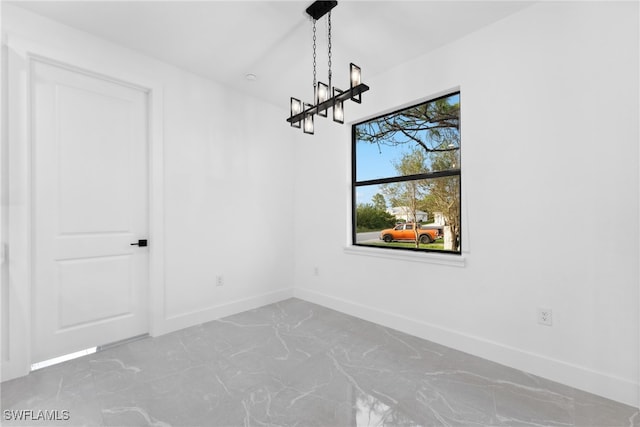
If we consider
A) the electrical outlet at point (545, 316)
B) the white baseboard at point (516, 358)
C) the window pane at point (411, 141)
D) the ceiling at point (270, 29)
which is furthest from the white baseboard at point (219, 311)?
the electrical outlet at point (545, 316)

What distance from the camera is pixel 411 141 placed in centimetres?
296

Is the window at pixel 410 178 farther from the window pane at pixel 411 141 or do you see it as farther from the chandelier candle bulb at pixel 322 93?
the chandelier candle bulb at pixel 322 93

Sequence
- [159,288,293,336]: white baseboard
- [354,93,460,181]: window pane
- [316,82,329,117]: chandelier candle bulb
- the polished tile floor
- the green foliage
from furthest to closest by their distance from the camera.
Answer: the green foliage < [159,288,293,336]: white baseboard < [354,93,460,181]: window pane < [316,82,329,117]: chandelier candle bulb < the polished tile floor

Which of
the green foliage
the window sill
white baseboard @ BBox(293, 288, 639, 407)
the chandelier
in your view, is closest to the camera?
white baseboard @ BBox(293, 288, 639, 407)

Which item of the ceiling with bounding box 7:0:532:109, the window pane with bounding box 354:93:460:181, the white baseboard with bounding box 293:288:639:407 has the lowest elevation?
the white baseboard with bounding box 293:288:639:407

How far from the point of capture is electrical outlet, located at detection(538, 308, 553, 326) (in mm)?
2012

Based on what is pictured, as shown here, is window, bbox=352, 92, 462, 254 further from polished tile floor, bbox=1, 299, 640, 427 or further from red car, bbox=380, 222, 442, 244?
polished tile floor, bbox=1, 299, 640, 427

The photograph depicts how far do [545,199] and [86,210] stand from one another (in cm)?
351

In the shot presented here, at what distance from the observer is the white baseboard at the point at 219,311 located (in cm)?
281

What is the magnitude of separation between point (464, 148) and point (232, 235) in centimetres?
251

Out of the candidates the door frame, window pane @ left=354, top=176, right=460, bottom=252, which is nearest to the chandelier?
window pane @ left=354, top=176, right=460, bottom=252

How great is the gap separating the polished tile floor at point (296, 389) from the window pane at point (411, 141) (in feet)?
5.45

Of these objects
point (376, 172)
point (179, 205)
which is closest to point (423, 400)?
point (376, 172)

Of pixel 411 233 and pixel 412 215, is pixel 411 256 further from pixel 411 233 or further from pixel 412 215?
pixel 412 215
